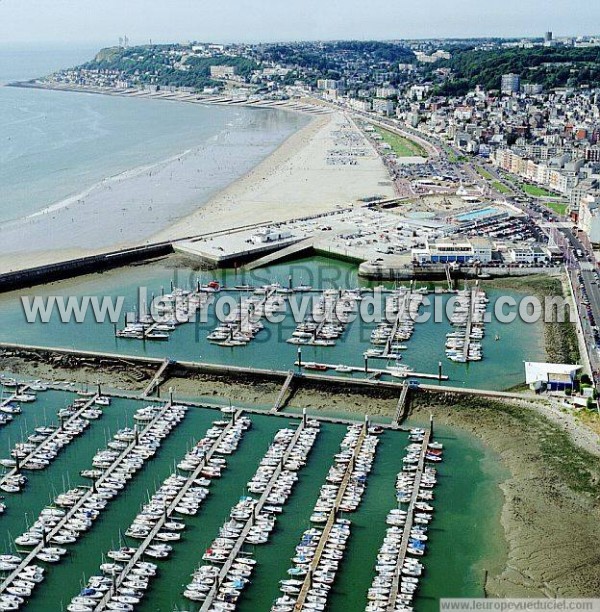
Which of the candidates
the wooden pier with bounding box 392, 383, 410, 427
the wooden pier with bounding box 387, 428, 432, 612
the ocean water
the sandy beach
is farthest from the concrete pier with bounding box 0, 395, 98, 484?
the ocean water

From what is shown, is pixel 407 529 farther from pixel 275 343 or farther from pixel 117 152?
pixel 117 152

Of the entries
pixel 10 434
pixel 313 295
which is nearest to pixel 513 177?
pixel 313 295

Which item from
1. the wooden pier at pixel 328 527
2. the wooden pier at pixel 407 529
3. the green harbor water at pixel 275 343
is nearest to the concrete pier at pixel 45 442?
the green harbor water at pixel 275 343

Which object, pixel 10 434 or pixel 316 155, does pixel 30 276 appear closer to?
pixel 10 434

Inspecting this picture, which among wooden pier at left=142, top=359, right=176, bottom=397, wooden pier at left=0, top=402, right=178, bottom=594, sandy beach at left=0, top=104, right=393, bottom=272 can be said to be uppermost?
sandy beach at left=0, top=104, right=393, bottom=272

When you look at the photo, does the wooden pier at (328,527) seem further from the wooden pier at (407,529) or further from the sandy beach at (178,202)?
the sandy beach at (178,202)

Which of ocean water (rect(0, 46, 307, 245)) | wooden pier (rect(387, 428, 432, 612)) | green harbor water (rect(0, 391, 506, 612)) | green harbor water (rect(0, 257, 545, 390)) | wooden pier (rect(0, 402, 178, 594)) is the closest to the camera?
wooden pier (rect(387, 428, 432, 612))

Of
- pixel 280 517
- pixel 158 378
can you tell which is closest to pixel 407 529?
pixel 280 517

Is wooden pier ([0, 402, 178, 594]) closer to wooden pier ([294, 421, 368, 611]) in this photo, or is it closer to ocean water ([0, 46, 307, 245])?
wooden pier ([294, 421, 368, 611])
